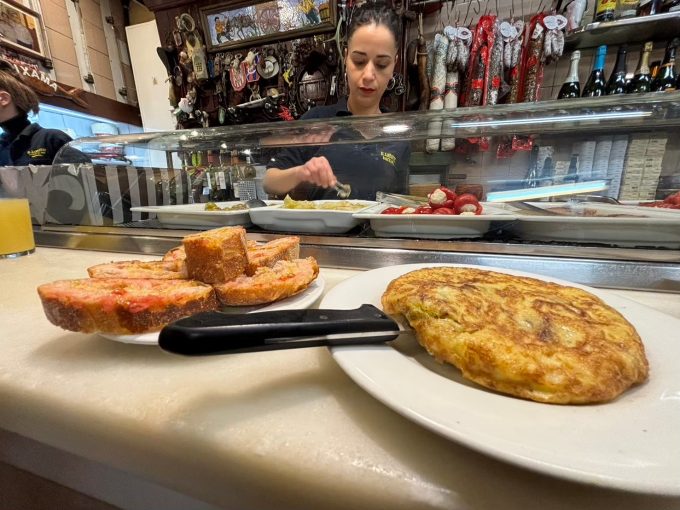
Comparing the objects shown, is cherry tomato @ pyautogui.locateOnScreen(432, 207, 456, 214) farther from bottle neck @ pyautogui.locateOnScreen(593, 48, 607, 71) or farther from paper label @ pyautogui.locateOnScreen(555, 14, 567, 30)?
paper label @ pyautogui.locateOnScreen(555, 14, 567, 30)

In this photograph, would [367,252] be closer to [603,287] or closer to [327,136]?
[327,136]

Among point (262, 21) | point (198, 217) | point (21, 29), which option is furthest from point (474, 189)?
point (21, 29)

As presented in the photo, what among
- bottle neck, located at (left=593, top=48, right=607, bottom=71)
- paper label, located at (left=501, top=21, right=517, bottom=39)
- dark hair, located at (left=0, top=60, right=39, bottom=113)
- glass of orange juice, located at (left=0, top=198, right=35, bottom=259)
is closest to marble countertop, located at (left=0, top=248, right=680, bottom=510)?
glass of orange juice, located at (left=0, top=198, right=35, bottom=259)

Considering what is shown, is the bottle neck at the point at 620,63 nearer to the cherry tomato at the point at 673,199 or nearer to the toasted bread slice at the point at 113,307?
the cherry tomato at the point at 673,199

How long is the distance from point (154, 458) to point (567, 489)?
1.44 ft

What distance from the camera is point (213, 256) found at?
56 centimetres

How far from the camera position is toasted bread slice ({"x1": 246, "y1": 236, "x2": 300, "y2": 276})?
63 cm

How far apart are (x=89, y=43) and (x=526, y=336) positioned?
6549 mm

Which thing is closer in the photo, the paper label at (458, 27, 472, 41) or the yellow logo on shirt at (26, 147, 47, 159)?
the paper label at (458, 27, 472, 41)

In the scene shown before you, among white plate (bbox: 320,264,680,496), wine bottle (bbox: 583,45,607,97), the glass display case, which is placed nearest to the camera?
white plate (bbox: 320,264,680,496)

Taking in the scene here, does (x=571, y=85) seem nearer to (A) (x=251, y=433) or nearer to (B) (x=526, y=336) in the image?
(B) (x=526, y=336)

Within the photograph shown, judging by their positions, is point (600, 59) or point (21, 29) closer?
point (600, 59)

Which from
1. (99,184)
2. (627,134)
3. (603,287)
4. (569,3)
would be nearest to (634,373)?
(603,287)

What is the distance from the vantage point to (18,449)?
484 mm
